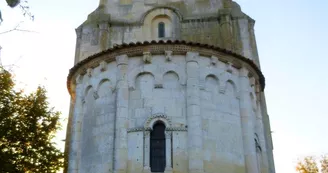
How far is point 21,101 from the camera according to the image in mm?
14305

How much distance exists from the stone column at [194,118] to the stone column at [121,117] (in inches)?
82.9

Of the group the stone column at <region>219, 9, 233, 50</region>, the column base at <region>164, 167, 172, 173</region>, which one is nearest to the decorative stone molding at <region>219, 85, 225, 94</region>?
the column base at <region>164, 167, 172, 173</region>

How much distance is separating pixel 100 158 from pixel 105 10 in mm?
8987

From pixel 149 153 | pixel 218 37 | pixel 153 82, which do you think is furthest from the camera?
pixel 218 37

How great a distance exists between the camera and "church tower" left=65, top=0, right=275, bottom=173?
12.0m

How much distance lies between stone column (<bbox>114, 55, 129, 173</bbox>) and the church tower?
0.11 feet

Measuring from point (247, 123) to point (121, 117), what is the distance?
14.6 feet

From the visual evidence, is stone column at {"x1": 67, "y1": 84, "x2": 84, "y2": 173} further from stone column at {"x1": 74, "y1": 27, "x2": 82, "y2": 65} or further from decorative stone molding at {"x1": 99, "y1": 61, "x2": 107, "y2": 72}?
stone column at {"x1": 74, "y1": 27, "x2": 82, "y2": 65}

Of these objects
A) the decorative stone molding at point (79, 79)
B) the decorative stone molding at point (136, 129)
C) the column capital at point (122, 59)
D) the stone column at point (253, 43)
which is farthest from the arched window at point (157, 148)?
the stone column at point (253, 43)

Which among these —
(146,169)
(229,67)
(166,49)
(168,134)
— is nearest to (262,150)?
(229,67)

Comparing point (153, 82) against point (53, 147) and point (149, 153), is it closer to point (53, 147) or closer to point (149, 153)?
point (149, 153)

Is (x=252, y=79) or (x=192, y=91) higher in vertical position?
(x=252, y=79)

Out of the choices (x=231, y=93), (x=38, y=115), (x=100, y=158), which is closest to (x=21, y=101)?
(x=38, y=115)

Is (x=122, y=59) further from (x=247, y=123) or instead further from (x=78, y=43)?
(x=78, y=43)
